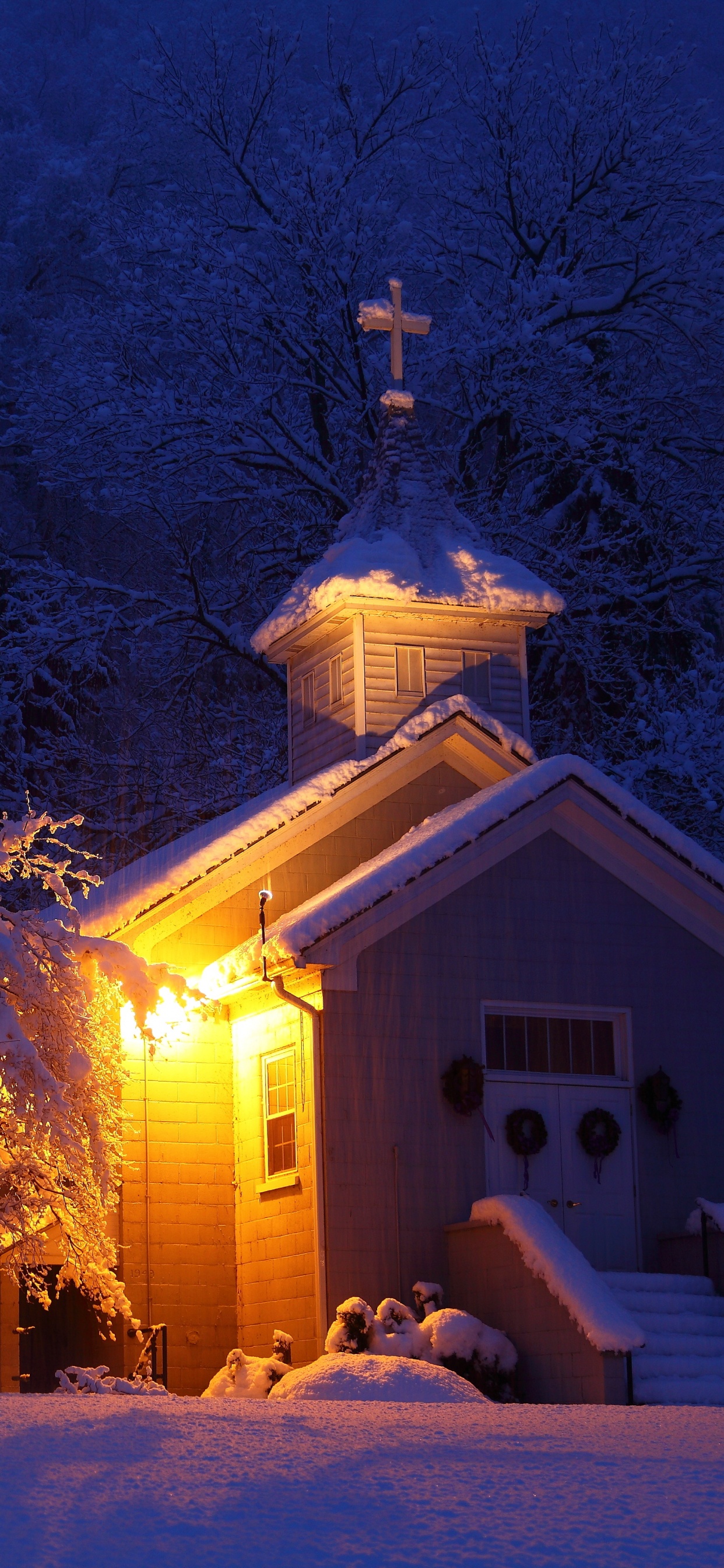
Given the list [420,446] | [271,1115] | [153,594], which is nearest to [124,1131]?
[271,1115]

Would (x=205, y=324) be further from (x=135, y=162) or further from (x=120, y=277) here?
(x=135, y=162)

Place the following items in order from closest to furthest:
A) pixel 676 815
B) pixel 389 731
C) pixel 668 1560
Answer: pixel 668 1560 → pixel 389 731 → pixel 676 815

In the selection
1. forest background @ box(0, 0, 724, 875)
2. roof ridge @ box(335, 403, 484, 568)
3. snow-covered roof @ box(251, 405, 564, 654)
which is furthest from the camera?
forest background @ box(0, 0, 724, 875)

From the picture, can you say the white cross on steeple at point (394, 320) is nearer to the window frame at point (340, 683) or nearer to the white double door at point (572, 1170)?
the window frame at point (340, 683)

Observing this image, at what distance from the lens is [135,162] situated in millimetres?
50000

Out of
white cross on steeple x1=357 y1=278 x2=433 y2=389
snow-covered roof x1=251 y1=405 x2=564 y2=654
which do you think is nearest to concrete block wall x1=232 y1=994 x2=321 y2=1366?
snow-covered roof x1=251 y1=405 x2=564 y2=654

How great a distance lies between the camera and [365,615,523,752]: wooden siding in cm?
2152

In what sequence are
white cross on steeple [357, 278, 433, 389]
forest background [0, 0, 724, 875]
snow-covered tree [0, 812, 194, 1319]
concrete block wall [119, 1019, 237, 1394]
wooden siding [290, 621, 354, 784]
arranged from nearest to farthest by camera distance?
snow-covered tree [0, 812, 194, 1319] < concrete block wall [119, 1019, 237, 1394] < wooden siding [290, 621, 354, 784] < white cross on steeple [357, 278, 433, 389] < forest background [0, 0, 724, 875]

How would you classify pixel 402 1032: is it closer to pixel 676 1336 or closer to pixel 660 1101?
pixel 660 1101

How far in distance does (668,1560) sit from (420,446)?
18.2 meters

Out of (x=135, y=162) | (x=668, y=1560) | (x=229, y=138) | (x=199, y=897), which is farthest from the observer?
(x=135, y=162)

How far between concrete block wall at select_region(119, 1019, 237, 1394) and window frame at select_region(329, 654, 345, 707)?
475 cm

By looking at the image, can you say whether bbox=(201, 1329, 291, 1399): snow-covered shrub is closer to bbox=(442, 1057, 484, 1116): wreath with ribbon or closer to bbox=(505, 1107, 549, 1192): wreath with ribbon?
bbox=(442, 1057, 484, 1116): wreath with ribbon

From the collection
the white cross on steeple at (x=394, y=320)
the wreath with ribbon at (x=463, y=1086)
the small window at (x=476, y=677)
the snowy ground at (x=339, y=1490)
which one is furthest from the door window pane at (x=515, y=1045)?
the white cross on steeple at (x=394, y=320)
